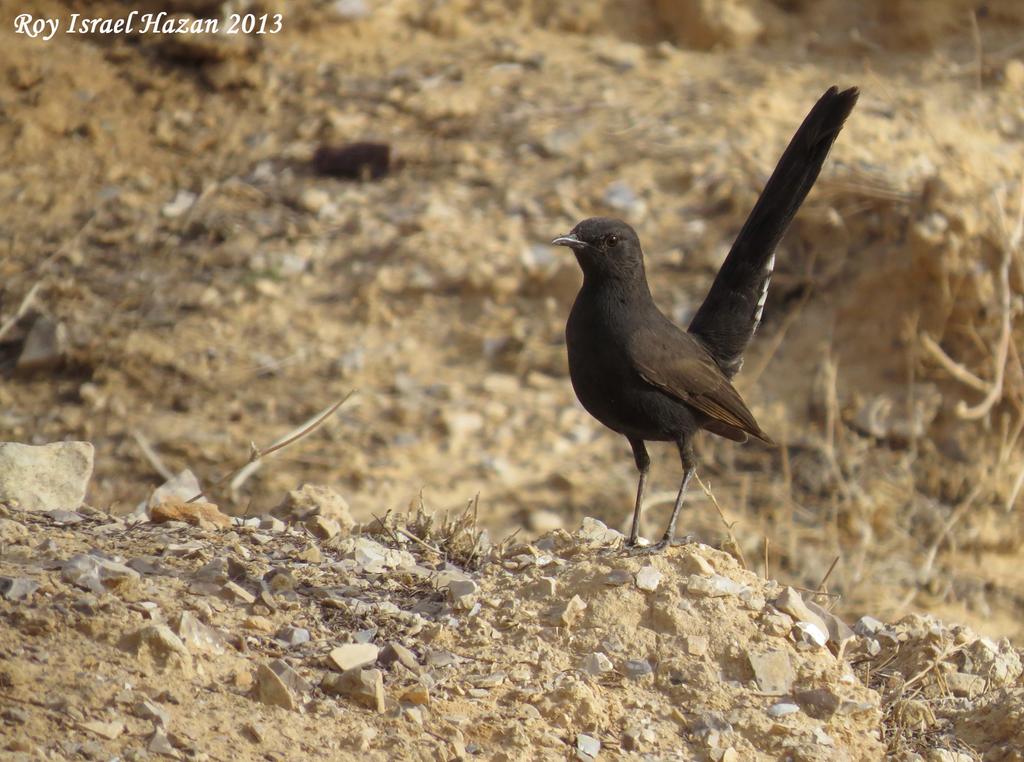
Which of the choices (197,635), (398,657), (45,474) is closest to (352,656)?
(398,657)

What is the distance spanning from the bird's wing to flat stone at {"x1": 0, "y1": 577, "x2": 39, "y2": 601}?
226 centimetres

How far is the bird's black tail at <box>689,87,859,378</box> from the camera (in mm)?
5855

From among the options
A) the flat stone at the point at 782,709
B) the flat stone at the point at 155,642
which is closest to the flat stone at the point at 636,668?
the flat stone at the point at 782,709

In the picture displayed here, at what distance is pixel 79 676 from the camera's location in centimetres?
388

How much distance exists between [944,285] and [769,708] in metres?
5.49

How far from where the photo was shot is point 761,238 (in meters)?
6.03

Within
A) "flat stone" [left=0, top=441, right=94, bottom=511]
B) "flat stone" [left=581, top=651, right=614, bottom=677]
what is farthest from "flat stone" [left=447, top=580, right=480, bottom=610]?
"flat stone" [left=0, top=441, right=94, bottom=511]

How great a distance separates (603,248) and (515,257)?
4.48 m

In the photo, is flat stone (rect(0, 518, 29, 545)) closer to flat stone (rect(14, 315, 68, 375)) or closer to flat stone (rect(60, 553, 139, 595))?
flat stone (rect(60, 553, 139, 595))

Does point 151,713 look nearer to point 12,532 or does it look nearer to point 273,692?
point 273,692

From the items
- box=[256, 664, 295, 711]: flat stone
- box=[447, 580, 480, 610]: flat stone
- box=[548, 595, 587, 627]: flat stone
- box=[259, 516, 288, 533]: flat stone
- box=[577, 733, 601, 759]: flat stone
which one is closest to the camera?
box=[256, 664, 295, 711]: flat stone

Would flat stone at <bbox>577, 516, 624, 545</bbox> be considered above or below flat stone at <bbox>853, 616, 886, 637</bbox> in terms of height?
above

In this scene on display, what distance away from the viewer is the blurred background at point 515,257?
902 cm

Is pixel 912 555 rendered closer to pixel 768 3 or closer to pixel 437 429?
pixel 437 429
